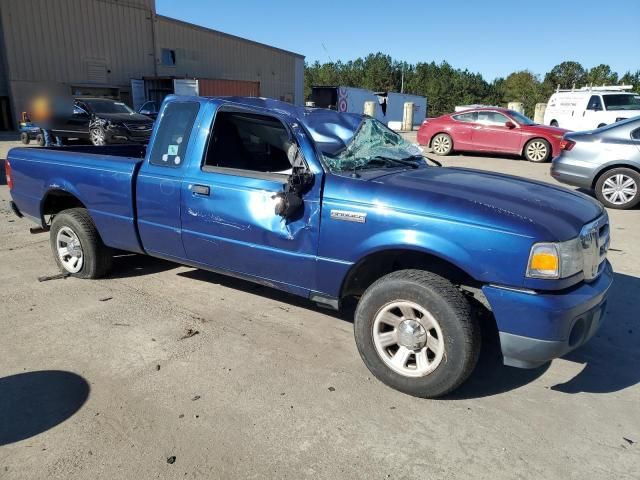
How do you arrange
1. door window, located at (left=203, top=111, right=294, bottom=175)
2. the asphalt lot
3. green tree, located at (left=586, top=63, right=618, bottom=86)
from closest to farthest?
the asphalt lot, door window, located at (left=203, top=111, right=294, bottom=175), green tree, located at (left=586, top=63, right=618, bottom=86)

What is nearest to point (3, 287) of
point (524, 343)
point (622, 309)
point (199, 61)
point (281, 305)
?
Answer: point (281, 305)

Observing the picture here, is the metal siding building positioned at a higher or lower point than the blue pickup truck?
higher

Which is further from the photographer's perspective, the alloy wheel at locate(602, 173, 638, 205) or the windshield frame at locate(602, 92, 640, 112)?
the windshield frame at locate(602, 92, 640, 112)

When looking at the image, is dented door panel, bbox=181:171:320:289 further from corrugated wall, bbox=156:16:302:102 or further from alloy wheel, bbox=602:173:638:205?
corrugated wall, bbox=156:16:302:102

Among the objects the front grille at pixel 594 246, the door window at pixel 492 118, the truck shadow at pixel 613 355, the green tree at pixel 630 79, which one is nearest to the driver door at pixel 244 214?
the front grille at pixel 594 246

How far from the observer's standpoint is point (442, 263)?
3172mm

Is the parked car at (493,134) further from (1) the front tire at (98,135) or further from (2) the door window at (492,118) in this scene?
(1) the front tire at (98,135)

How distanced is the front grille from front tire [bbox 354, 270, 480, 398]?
76cm

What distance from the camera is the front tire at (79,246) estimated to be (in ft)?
15.6

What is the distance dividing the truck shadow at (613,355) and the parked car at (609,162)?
4.44 meters

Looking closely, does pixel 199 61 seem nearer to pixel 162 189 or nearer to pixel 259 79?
pixel 259 79

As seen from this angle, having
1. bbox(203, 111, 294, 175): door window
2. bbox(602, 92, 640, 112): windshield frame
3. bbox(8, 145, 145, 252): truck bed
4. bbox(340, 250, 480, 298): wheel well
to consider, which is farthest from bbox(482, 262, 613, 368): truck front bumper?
bbox(602, 92, 640, 112): windshield frame

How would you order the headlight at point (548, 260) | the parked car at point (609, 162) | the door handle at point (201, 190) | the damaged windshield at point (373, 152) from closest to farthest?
the headlight at point (548, 260) → the damaged windshield at point (373, 152) → the door handle at point (201, 190) → the parked car at point (609, 162)

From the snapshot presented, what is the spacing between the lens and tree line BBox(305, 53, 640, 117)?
212ft
